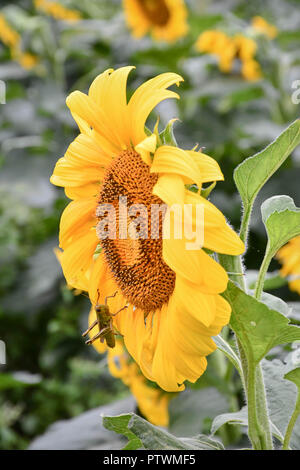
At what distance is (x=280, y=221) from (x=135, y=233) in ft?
0.41

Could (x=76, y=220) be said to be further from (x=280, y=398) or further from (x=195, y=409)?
(x=195, y=409)

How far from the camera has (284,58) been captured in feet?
6.42

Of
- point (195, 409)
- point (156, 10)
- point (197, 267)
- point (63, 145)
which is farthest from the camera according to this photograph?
point (156, 10)

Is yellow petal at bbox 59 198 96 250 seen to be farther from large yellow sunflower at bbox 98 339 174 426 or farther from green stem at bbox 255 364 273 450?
large yellow sunflower at bbox 98 339 174 426

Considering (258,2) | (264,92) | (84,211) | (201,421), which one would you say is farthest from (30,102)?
(84,211)

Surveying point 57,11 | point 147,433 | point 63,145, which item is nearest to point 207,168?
point 147,433

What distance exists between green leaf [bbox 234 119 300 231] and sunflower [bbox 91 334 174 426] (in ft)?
1.58

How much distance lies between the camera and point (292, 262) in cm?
106

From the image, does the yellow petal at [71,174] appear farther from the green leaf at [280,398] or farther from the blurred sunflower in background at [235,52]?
the blurred sunflower in background at [235,52]

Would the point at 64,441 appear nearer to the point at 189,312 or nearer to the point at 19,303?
the point at 189,312

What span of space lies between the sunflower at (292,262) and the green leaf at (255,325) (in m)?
0.42

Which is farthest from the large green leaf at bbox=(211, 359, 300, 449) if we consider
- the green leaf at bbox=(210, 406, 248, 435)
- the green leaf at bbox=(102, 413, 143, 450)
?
the green leaf at bbox=(102, 413, 143, 450)

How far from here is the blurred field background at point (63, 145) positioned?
Result: 1692 millimetres

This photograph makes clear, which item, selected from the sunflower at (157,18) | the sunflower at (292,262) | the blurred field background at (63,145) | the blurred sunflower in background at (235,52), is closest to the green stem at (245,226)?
the sunflower at (292,262)
